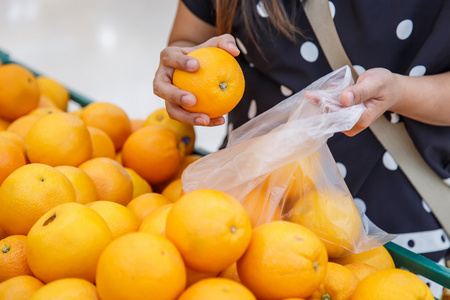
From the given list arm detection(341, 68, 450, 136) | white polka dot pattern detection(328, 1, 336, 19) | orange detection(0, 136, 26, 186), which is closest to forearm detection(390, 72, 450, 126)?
arm detection(341, 68, 450, 136)

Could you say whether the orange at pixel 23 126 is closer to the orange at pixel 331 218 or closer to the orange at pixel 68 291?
the orange at pixel 68 291

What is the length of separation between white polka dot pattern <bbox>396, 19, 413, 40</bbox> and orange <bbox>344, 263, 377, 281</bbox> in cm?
57

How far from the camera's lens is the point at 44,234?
2.29ft

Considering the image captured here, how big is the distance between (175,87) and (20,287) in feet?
1.51

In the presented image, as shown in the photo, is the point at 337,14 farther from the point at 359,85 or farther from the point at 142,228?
the point at 142,228

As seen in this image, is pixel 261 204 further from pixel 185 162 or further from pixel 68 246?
pixel 185 162

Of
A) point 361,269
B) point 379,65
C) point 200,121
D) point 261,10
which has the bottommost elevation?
point 361,269

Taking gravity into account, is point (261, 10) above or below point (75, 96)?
above

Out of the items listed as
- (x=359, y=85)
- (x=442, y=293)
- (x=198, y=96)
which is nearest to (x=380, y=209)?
(x=442, y=293)

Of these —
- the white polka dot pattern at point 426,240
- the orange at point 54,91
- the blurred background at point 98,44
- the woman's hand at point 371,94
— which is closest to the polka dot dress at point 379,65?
the white polka dot pattern at point 426,240

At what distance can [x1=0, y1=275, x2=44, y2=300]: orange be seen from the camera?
0.70 meters

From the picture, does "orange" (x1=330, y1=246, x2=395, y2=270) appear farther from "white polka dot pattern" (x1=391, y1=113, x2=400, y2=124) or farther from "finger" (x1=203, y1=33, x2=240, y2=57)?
"finger" (x1=203, y1=33, x2=240, y2=57)

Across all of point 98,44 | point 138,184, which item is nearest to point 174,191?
point 138,184

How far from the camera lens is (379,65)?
1.13 m
